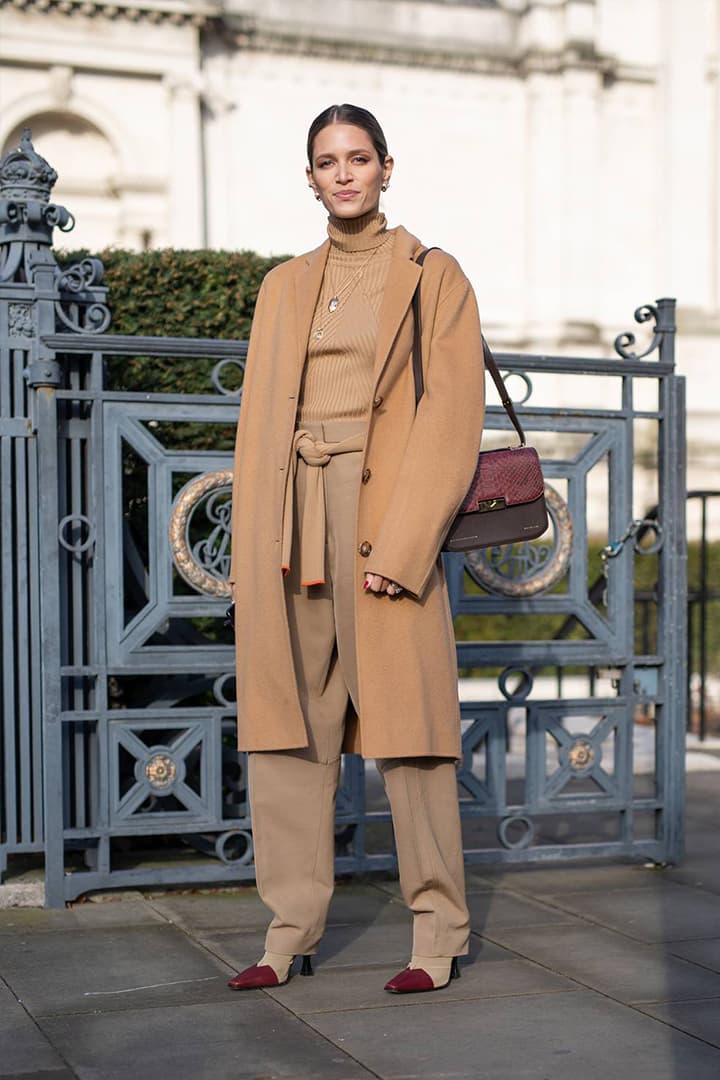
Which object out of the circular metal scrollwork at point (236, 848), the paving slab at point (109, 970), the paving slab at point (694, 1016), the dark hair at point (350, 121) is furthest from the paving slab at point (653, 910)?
the dark hair at point (350, 121)

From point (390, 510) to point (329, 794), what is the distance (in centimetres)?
79

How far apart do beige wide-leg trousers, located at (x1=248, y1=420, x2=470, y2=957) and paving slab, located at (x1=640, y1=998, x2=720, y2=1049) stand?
0.51 metres

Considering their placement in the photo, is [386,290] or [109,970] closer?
[386,290]

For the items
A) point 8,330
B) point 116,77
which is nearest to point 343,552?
point 8,330

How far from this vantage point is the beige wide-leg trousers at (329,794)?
3885 mm

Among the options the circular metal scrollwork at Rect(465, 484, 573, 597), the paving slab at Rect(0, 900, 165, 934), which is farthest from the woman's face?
the paving slab at Rect(0, 900, 165, 934)

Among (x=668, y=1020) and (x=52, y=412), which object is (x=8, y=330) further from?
(x=668, y=1020)

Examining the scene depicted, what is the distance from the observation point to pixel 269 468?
3896mm

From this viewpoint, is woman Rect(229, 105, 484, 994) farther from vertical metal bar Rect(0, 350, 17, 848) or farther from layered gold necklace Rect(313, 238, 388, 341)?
vertical metal bar Rect(0, 350, 17, 848)

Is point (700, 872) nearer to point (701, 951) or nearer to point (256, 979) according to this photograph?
point (701, 951)

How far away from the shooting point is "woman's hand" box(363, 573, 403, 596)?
147 inches

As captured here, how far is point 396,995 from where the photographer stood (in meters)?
3.83

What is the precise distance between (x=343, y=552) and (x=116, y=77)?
16382 millimetres

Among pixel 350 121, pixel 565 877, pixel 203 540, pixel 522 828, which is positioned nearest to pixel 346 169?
pixel 350 121
